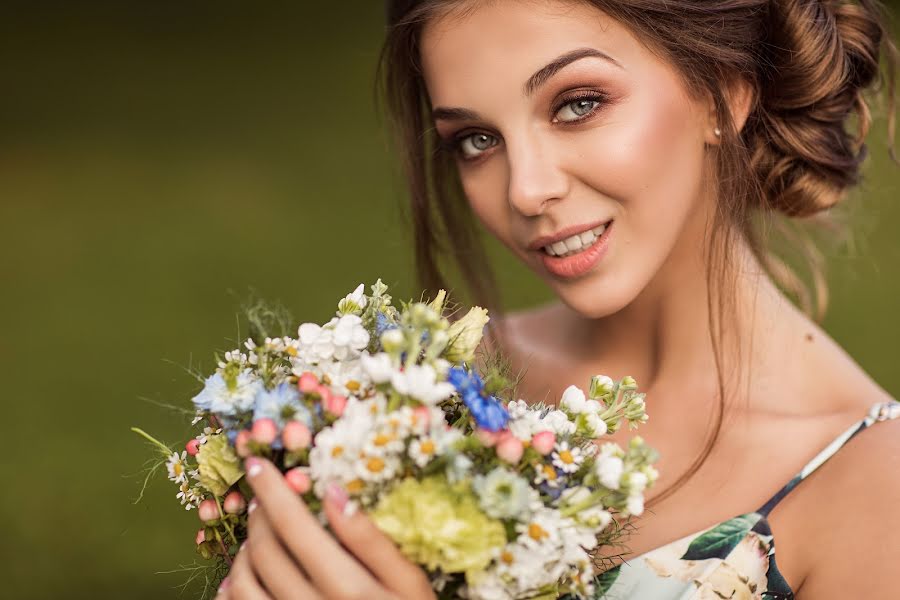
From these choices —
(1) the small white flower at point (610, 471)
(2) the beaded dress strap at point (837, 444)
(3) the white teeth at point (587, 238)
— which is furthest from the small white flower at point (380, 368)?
(2) the beaded dress strap at point (837, 444)

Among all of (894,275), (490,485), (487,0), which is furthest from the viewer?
(894,275)

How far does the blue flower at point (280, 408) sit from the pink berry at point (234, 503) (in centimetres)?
21

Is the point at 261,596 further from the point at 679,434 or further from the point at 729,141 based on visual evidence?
the point at 729,141

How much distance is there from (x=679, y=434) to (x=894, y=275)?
635cm

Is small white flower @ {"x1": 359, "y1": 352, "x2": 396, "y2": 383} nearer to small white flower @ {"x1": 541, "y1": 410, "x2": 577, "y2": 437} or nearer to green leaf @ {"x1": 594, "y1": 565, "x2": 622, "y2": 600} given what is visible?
small white flower @ {"x1": 541, "y1": 410, "x2": 577, "y2": 437}

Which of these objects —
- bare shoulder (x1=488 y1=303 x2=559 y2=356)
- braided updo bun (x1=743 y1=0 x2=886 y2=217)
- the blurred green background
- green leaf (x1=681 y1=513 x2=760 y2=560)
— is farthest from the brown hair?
bare shoulder (x1=488 y1=303 x2=559 y2=356)

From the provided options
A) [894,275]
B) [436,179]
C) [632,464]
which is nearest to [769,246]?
[436,179]

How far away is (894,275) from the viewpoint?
26.9ft

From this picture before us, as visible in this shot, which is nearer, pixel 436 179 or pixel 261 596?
pixel 261 596

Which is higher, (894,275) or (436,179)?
(436,179)

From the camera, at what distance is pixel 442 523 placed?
4.69 ft

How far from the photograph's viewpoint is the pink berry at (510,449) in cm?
148

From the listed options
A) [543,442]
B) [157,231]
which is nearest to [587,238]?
[543,442]

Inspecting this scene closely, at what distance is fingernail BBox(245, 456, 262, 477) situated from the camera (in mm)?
1510
